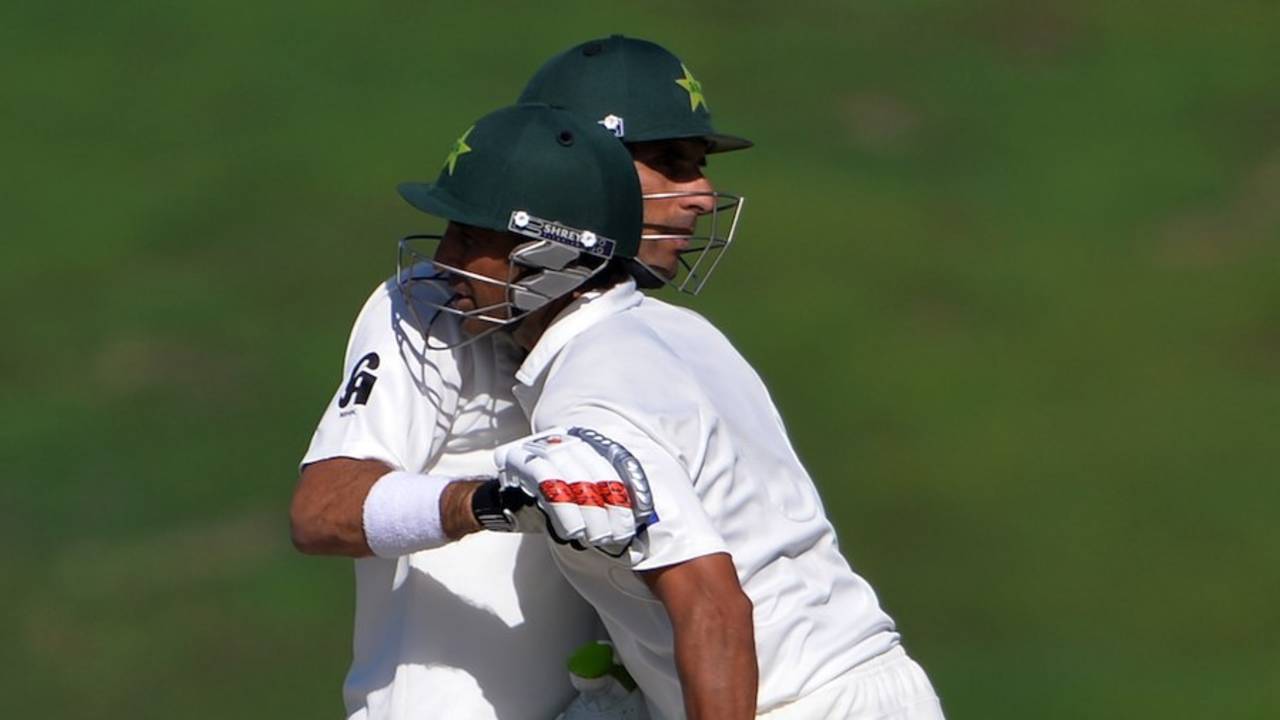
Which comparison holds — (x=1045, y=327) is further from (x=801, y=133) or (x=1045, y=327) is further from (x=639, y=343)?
(x=639, y=343)

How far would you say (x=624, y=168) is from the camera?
14.3ft

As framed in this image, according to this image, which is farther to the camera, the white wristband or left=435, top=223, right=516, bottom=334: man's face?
left=435, top=223, right=516, bottom=334: man's face

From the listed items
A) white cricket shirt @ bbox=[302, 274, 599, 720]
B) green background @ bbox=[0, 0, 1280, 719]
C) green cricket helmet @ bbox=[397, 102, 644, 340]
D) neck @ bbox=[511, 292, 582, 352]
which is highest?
green cricket helmet @ bbox=[397, 102, 644, 340]

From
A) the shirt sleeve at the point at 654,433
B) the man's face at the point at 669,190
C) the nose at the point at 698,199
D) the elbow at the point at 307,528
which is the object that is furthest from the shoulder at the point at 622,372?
the nose at the point at 698,199

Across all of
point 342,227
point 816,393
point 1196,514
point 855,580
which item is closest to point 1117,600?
point 1196,514

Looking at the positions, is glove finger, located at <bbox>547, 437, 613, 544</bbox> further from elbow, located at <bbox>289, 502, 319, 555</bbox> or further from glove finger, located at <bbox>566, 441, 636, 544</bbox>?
elbow, located at <bbox>289, 502, 319, 555</bbox>

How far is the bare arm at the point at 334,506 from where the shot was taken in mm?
4168

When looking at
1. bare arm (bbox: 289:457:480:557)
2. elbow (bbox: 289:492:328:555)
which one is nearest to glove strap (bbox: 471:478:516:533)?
bare arm (bbox: 289:457:480:557)

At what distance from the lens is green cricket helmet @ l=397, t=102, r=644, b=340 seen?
4.22m

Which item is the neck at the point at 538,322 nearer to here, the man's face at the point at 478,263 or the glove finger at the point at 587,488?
the man's face at the point at 478,263

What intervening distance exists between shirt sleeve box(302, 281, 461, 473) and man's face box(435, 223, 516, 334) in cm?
15

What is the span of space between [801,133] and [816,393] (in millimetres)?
2298

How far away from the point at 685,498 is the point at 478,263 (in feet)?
2.51

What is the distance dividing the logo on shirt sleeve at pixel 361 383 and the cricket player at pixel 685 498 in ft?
0.68
